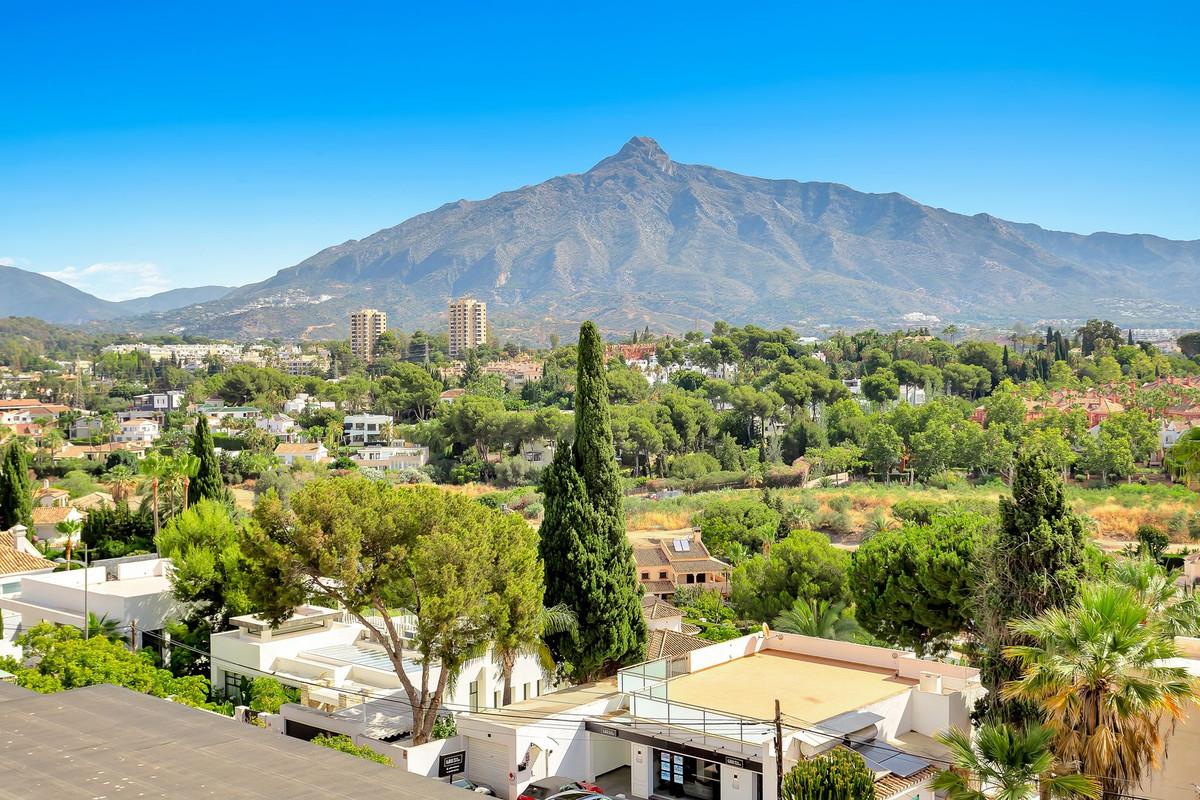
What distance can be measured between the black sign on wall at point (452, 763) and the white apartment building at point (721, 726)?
84 millimetres

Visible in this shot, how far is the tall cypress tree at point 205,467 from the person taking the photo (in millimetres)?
34938

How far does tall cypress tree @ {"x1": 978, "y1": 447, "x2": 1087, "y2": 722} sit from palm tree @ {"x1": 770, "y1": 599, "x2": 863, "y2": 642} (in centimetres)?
742

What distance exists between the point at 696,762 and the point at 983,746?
18.0 feet

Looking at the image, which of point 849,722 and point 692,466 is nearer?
point 849,722

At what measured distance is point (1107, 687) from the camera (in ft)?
33.2

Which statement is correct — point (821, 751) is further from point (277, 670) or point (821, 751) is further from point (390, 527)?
point (277, 670)

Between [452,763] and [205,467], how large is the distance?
21.9m

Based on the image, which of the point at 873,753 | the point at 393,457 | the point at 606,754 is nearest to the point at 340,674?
the point at 606,754

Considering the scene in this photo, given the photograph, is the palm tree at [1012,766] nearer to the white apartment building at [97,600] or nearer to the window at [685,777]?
the window at [685,777]

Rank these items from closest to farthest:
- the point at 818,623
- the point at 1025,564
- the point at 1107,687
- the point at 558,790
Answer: the point at 1107,687 → the point at 1025,564 → the point at 558,790 → the point at 818,623

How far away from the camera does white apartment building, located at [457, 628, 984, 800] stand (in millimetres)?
14609

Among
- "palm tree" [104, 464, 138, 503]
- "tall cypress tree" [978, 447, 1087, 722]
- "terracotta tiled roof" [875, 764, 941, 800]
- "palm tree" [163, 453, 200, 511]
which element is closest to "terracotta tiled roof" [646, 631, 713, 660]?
"terracotta tiled roof" [875, 764, 941, 800]

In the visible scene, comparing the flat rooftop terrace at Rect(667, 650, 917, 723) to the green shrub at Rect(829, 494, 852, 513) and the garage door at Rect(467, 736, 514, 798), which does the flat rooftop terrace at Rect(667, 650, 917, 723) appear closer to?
the garage door at Rect(467, 736, 514, 798)

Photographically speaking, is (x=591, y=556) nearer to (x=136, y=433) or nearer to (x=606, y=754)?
(x=606, y=754)
